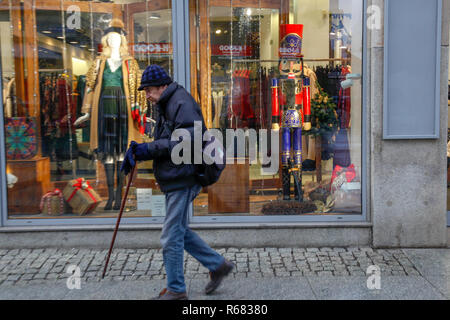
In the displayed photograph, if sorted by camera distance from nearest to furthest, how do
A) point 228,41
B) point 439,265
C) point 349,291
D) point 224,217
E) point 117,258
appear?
point 349,291, point 439,265, point 117,258, point 224,217, point 228,41

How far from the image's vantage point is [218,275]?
156 inches

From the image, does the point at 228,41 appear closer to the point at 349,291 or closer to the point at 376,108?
the point at 376,108

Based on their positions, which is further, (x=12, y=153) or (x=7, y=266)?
(x=12, y=153)

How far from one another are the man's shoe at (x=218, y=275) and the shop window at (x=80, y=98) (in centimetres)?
180

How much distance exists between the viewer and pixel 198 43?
577 cm

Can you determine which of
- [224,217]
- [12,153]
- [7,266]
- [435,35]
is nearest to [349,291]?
[224,217]

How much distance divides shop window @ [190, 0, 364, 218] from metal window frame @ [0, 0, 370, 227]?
0.53 ft

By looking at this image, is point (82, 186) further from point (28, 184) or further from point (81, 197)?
point (28, 184)

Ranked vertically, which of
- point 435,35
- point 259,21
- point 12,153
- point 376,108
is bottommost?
point 12,153

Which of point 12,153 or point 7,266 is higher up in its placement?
point 12,153

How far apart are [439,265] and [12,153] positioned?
5.00 meters

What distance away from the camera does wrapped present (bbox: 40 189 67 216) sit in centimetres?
561

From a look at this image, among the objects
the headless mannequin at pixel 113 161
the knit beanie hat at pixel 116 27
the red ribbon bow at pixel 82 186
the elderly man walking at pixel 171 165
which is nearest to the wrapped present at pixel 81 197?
the red ribbon bow at pixel 82 186

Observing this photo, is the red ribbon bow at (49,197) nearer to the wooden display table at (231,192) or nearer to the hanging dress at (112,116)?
the hanging dress at (112,116)
